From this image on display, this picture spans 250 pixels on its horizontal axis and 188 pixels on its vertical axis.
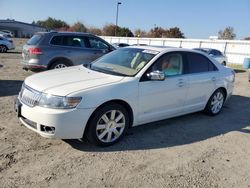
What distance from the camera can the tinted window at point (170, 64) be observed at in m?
5.14

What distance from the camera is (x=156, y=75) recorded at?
479 centimetres

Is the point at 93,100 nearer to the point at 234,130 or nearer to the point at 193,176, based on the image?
the point at 193,176

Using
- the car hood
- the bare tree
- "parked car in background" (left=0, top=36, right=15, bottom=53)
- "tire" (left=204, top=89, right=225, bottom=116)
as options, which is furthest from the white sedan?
the bare tree

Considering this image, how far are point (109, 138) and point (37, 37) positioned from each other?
250 inches

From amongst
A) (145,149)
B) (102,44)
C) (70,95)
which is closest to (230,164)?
(145,149)

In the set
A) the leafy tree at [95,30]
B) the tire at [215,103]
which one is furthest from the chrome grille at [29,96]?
the leafy tree at [95,30]

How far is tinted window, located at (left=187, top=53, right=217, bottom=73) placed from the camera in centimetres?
584

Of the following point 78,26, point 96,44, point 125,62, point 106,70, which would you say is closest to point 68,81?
point 106,70

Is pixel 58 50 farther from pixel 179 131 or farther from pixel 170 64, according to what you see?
pixel 179 131

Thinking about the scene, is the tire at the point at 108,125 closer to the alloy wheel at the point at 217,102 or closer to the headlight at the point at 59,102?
the headlight at the point at 59,102

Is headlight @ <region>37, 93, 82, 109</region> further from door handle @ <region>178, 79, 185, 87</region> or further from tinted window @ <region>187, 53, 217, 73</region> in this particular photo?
tinted window @ <region>187, 53, 217, 73</region>

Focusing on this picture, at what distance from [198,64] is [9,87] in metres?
5.47

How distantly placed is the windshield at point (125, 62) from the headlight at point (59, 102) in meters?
1.16

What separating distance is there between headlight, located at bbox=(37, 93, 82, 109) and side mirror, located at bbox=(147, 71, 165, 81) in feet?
4.54
